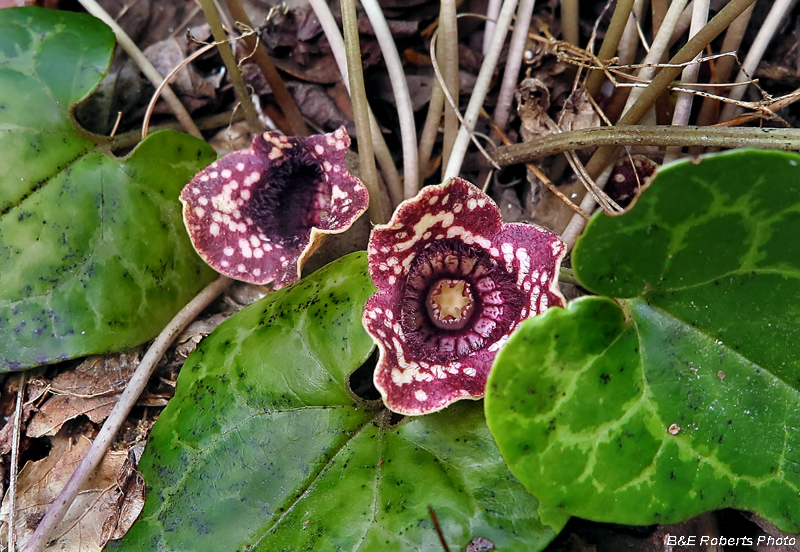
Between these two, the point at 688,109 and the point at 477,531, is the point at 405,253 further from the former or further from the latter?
the point at 688,109

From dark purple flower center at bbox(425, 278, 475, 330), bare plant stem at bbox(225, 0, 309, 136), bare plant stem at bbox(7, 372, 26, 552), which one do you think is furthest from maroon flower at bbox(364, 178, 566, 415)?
bare plant stem at bbox(7, 372, 26, 552)

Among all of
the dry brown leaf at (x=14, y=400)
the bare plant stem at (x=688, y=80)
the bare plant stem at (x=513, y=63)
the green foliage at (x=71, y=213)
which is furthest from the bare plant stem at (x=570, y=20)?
the dry brown leaf at (x=14, y=400)

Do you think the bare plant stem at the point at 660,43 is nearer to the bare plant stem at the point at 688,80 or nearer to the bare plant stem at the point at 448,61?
the bare plant stem at the point at 688,80

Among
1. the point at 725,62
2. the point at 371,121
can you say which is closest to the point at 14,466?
the point at 371,121

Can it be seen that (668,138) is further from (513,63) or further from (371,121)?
(371,121)

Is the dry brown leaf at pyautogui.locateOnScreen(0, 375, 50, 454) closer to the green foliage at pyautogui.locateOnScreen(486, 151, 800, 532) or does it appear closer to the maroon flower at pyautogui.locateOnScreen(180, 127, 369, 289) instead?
the maroon flower at pyautogui.locateOnScreen(180, 127, 369, 289)

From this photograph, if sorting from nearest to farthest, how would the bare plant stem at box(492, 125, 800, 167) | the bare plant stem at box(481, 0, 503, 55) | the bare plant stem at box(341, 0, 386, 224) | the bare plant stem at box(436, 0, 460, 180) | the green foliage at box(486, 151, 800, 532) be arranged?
the green foliage at box(486, 151, 800, 532)
the bare plant stem at box(492, 125, 800, 167)
the bare plant stem at box(341, 0, 386, 224)
the bare plant stem at box(436, 0, 460, 180)
the bare plant stem at box(481, 0, 503, 55)
